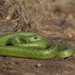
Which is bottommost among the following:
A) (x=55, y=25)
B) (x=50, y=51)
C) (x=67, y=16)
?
(x=67, y=16)

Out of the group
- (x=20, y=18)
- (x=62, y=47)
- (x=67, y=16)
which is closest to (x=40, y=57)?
(x=62, y=47)

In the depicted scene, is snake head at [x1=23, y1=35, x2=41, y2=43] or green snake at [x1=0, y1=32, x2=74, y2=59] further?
snake head at [x1=23, y1=35, x2=41, y2=43]

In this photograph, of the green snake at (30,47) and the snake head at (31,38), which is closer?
the green snake at (30,47)

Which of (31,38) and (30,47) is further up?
(31,38)

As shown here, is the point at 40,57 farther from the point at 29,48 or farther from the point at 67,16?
the point at 67,16

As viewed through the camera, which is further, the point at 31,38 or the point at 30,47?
the point at 31,38

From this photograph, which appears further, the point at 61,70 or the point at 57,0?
the point at 57,0

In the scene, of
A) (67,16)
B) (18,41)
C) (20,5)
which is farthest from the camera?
(67,16)

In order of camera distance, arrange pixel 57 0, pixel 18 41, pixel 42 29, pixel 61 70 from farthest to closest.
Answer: pixel 57 0, pixel 42 29, pixel 18 41, pixel 61 70
